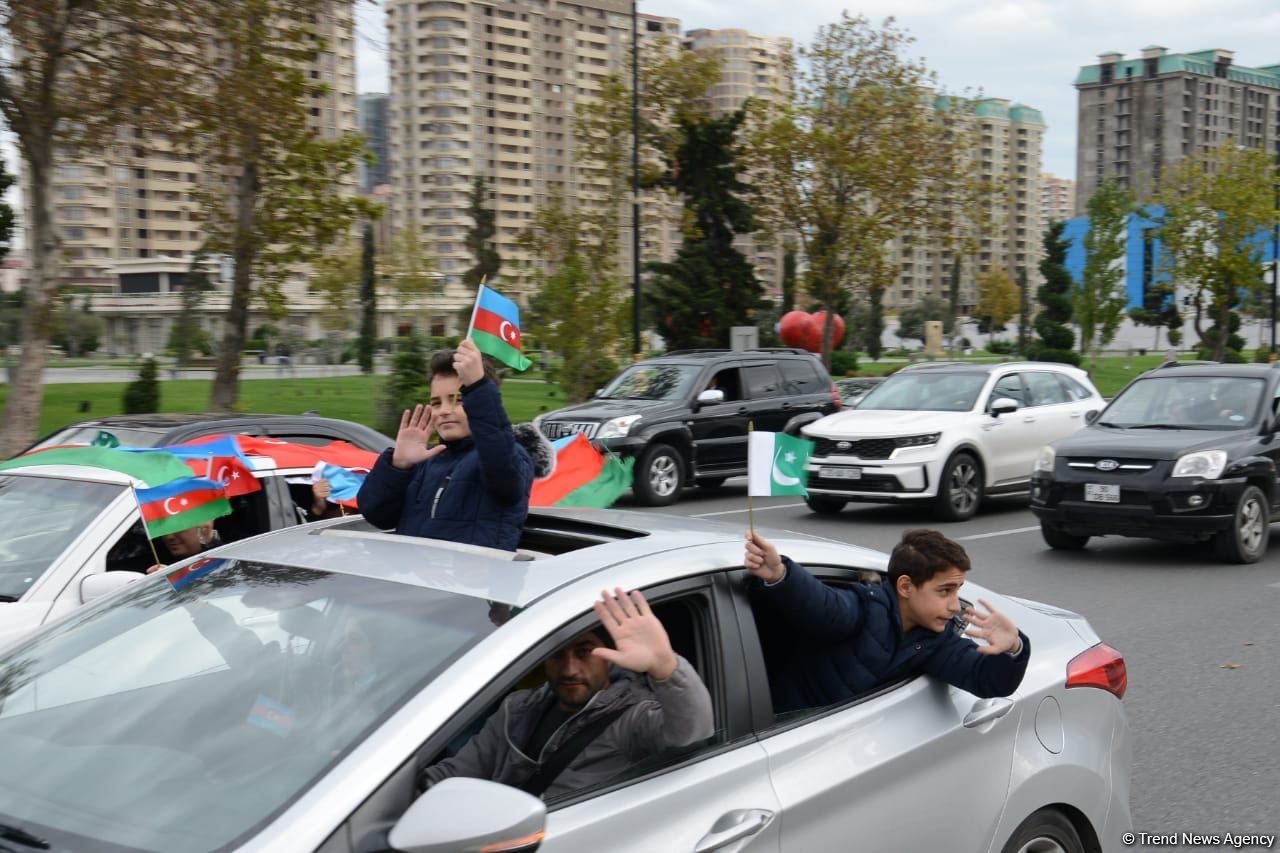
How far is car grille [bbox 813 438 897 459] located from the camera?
1454cm

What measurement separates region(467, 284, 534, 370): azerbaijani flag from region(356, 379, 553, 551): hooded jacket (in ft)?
0.45

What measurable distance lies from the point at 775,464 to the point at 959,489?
11337 mm

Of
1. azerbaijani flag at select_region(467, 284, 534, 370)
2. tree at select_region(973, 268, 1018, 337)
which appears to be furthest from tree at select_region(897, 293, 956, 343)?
azerbaijani flag at select_region(467, 284, 534, 370)

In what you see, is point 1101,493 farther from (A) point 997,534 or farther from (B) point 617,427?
(B) point 617,427

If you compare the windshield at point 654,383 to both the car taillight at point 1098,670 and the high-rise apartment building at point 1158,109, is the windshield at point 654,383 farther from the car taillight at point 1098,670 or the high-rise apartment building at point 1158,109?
the high-rise apartment building at point 1158,109

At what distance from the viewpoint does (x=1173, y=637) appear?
27.9ft

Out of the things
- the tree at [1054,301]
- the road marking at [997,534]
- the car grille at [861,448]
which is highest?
the tree at [1054,301]

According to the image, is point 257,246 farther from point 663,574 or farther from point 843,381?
point 663,574

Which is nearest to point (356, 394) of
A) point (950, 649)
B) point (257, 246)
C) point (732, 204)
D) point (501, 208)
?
point (732, 204)

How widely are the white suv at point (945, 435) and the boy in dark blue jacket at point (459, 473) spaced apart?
10476 millimetres

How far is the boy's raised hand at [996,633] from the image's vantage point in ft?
11.1

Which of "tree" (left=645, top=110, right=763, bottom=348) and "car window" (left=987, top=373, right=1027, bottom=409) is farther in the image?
"tree" (left=645, top=110, right=763, bottom=348)

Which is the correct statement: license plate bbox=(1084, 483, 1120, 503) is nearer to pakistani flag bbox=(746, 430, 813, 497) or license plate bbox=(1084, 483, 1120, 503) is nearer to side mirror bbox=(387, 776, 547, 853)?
pakistani flag bbox=(746, 430, 813, 497)

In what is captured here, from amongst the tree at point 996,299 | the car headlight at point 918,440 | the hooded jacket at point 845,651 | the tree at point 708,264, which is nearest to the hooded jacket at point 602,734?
the hooded jacket at point 845,651
